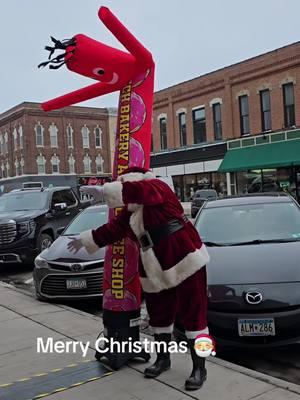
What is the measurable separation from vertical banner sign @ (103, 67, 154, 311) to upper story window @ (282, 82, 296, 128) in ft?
72.5

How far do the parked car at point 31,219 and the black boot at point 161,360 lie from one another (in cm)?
560

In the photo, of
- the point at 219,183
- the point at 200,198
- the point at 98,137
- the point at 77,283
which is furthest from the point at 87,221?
the point at 98,137

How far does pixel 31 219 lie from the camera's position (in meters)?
10.7

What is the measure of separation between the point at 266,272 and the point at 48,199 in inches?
317

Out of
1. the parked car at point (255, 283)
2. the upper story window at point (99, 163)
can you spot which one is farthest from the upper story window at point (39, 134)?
the parked car at point (255, 283)

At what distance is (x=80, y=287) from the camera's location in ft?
22.5

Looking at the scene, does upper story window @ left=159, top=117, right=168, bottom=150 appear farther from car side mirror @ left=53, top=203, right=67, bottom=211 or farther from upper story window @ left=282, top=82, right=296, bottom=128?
car side mirror @ left=53, top=203, right=67, bottom=211

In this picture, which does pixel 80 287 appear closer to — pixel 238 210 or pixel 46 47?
pixel 238 210

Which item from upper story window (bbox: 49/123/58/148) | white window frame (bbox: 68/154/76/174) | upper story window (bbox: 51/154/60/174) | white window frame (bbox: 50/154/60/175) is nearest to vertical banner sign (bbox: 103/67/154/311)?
white window frame (bbox: 50/154/60/175)

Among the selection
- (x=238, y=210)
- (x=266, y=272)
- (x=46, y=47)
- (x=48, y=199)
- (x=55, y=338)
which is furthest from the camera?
(x=48, y=199)

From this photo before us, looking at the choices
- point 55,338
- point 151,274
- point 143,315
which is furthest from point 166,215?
point 143,315

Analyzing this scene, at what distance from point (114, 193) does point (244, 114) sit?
84.4 ft

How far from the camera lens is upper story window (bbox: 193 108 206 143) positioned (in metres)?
31.2

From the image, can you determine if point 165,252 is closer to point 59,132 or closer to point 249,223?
point 249,223
